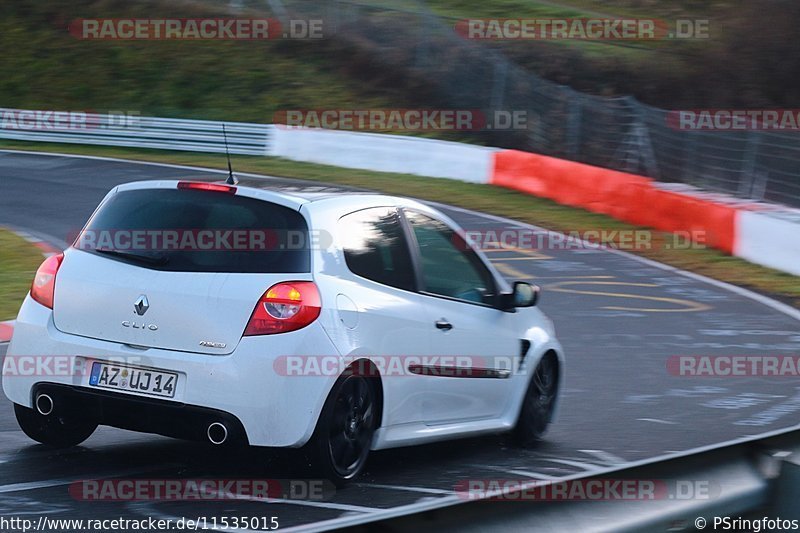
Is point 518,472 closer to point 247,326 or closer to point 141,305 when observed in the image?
point 247,326

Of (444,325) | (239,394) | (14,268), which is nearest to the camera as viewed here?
(239,394)

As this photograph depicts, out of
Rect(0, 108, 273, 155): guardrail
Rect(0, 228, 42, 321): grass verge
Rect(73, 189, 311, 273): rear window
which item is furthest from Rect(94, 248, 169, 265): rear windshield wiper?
Rect(0, 108, 273, 155): guardrail

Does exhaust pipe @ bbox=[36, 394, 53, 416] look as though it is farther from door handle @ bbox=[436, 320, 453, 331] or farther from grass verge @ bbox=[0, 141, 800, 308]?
grass verge @ bbox=[0, 141, 800, 308]

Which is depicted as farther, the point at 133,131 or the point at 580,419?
the point at 133,131

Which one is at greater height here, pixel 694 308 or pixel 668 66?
pixel 668 66

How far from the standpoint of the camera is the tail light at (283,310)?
5656 millimetres

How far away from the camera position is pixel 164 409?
5.63 meters

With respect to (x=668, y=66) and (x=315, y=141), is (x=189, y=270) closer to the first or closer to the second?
(x=315, y=141)

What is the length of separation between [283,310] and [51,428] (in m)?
1.62

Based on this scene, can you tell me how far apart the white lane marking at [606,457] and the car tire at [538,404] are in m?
0.37

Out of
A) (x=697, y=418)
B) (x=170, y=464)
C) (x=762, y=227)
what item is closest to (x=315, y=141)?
(x=762, y=227)

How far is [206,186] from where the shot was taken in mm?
6129

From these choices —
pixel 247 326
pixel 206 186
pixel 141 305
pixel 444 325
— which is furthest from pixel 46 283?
pixel 444 325

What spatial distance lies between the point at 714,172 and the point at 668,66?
47.9 ft
